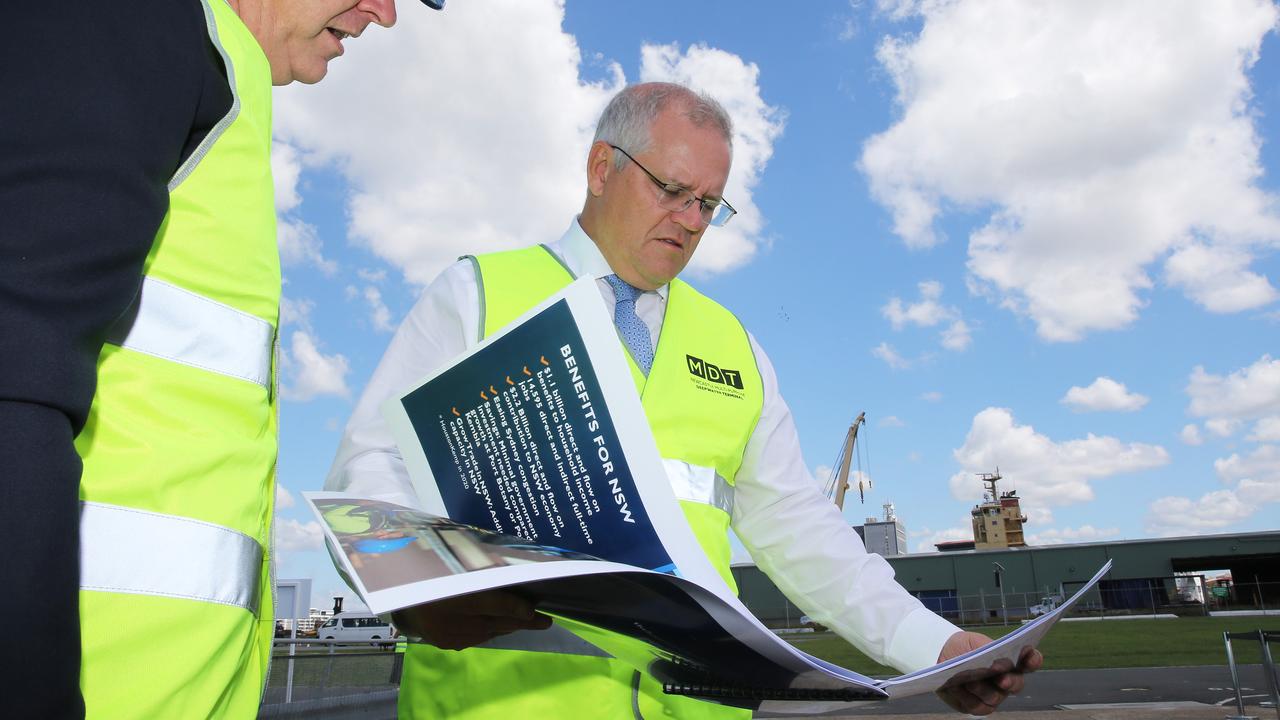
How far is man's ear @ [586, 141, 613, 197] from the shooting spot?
8.22 ft

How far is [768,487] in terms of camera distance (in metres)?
2.31

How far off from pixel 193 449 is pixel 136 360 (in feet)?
0.38

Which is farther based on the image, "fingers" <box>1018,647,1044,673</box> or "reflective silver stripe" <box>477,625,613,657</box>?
"reflective silver stripe" <box>477,625,613,657</box>

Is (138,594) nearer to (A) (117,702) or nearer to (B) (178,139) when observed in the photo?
(A) (117,702)

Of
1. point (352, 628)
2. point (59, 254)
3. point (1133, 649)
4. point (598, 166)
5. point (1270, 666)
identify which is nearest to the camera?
point (59, 254)

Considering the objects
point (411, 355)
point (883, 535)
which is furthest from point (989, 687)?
point (883, 535)

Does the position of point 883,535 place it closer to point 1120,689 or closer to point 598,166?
point 1120,689

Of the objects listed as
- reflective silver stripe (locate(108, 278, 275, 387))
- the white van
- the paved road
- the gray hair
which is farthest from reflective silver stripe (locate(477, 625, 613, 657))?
the white van

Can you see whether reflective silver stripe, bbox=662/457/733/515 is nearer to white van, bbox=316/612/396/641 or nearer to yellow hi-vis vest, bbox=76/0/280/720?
yellow hi-vis vest, bbox=76/0/280/720

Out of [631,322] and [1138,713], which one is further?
[1138,713]

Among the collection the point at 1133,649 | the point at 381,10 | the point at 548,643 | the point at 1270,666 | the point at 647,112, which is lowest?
the point at 1133,649

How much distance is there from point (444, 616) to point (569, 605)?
20 centimetres

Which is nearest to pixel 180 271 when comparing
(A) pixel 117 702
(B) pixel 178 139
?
(B) pixel 178 139

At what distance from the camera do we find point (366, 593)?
918mm
